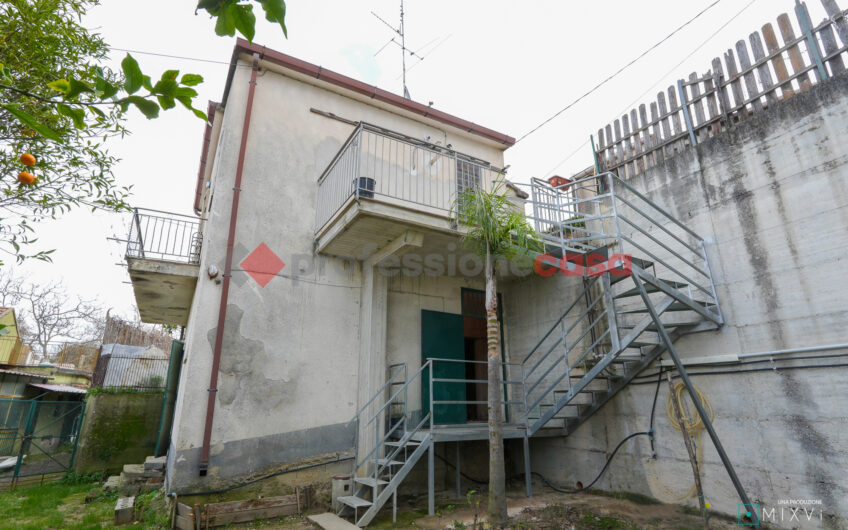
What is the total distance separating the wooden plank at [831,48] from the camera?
5230 mm

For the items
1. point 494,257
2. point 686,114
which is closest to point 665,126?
point 686,114

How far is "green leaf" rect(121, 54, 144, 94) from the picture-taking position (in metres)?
1.09

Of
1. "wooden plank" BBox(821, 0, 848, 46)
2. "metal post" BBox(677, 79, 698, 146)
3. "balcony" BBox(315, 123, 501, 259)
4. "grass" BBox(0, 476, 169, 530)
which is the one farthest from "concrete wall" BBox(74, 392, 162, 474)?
"wooden plank" BBox(821, 0, 848, 46)

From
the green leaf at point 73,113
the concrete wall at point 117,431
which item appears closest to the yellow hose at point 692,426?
the green leaf at point 73,113

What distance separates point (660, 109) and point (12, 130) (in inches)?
339

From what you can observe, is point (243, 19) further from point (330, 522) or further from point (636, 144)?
point (636, 144)

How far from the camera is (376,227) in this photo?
6.70 meters

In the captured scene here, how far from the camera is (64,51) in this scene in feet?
13.9

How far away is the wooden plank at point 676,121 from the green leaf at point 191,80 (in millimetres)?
7419

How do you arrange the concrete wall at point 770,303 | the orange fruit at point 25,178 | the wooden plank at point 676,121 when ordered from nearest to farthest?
the orange fruit at point 25,178
the concrete wall at point 770,303
the wooden plank at point 676,121

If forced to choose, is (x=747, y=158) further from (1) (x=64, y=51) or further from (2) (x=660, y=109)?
(1) (x=64, y=51)

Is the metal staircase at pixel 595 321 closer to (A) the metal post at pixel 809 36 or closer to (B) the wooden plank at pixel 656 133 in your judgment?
(B) the wooden plank at pixel 656 133

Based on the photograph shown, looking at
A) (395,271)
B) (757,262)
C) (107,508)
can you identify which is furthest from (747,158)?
(107,508)

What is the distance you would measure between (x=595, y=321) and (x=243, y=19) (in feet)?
21.0
